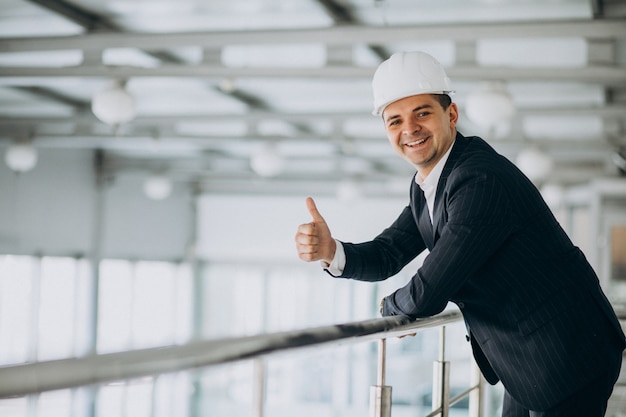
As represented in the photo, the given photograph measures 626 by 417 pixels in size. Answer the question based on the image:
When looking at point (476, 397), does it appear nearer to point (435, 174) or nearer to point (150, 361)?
point (435, 174)

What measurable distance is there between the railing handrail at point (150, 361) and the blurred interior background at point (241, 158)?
2 cm

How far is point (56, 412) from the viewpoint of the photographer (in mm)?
13969

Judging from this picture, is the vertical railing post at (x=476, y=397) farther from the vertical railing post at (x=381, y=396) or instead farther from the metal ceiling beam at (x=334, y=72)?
the metal ceiling beam at (x=334, y=72)

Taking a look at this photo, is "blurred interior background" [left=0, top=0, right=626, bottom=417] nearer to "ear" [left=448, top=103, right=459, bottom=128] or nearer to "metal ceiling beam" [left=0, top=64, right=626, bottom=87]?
"metal ceiling beam" [left=0, top=64, right=626, bottom=87]

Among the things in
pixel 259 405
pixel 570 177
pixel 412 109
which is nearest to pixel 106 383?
pixel 259 405

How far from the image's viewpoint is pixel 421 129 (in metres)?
1.79

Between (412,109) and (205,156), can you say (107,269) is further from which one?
(412,109)

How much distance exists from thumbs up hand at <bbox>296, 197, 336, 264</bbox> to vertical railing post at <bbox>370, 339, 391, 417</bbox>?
0.29 metres

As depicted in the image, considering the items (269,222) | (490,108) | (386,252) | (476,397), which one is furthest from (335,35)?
(269,222)

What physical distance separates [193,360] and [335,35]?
4.71 m

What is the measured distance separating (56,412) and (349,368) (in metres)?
5.05

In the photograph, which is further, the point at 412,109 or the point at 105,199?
the point at 105,199

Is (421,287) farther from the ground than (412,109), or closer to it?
closer to it

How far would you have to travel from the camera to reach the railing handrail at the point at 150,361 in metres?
0.68
